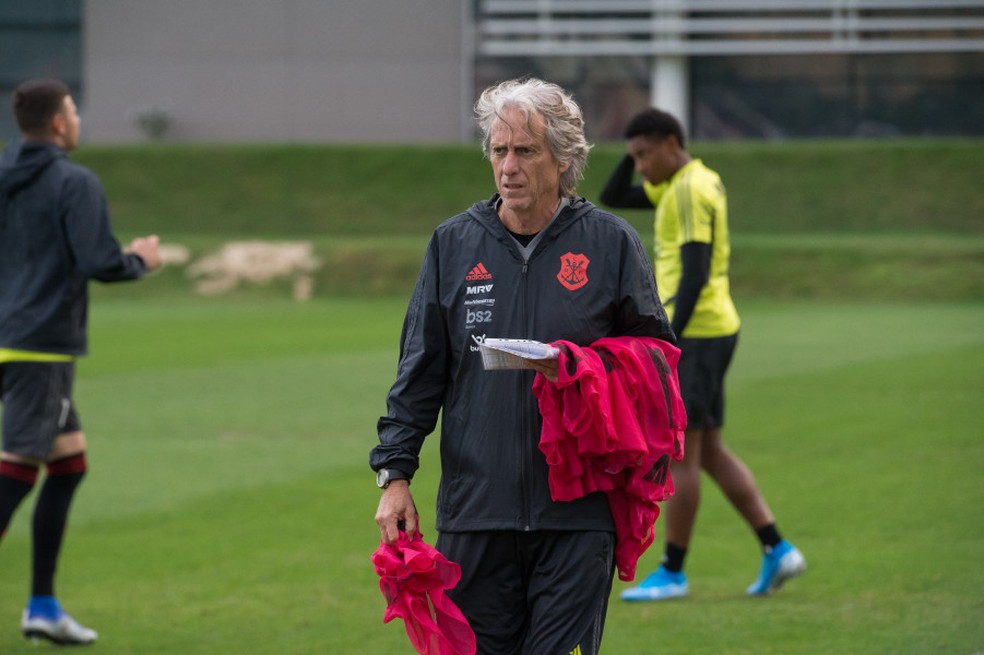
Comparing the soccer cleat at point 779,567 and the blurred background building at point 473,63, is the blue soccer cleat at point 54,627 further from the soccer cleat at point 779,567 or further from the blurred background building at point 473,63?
the blurred background building at point 473,63

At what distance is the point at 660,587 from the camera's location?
7.62 meters

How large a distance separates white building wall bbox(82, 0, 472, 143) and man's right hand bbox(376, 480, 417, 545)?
144ft

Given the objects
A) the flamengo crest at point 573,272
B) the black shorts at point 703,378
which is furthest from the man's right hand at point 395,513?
the black shorts at point 703,378

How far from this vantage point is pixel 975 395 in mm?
14625

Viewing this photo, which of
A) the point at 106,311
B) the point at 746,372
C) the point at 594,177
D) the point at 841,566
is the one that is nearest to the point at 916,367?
the point at 746,372

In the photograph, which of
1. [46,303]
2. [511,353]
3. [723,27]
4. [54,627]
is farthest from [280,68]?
[511,353]

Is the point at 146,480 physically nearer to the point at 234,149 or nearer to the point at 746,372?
the point at 746,372

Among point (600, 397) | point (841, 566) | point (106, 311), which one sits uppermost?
point (600, 397)

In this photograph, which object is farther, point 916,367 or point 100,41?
point 100,41

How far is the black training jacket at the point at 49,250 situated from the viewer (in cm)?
689

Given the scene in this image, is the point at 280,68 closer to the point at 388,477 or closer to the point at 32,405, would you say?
the point at 32,405

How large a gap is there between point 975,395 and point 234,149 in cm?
2962

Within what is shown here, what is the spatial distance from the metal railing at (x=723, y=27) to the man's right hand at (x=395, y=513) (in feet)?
140

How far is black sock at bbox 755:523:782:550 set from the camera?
762 centimetres
